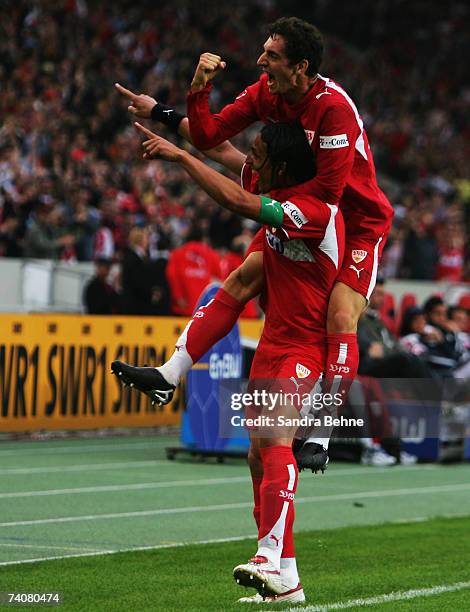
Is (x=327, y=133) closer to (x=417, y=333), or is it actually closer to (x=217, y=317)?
(x=217, y=317)

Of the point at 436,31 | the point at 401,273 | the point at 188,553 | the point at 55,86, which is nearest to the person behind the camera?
the point at 188,553

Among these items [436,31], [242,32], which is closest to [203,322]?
[242,32]

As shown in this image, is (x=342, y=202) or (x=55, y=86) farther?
(x=55, y=86)

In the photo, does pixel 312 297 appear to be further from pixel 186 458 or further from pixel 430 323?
pixel 430 323

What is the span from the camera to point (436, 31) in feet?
128

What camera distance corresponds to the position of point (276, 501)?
6.27 m

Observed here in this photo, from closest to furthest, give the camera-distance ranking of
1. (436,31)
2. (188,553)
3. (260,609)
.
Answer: (260,609) → (188,553) → (436,31)

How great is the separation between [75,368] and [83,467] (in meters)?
2.71

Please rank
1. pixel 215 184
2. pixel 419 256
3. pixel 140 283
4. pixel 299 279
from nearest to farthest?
pixel 215 184 < pixel 299 279 < pixel 140 283 < pixel 419 256

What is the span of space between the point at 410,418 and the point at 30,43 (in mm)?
10590

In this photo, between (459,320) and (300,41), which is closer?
(300,41)

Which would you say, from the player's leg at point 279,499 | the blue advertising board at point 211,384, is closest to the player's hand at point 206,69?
the player's leg at point 279,499

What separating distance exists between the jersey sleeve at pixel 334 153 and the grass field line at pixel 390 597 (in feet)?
6.12

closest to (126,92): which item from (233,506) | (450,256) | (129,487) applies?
(233,506)
